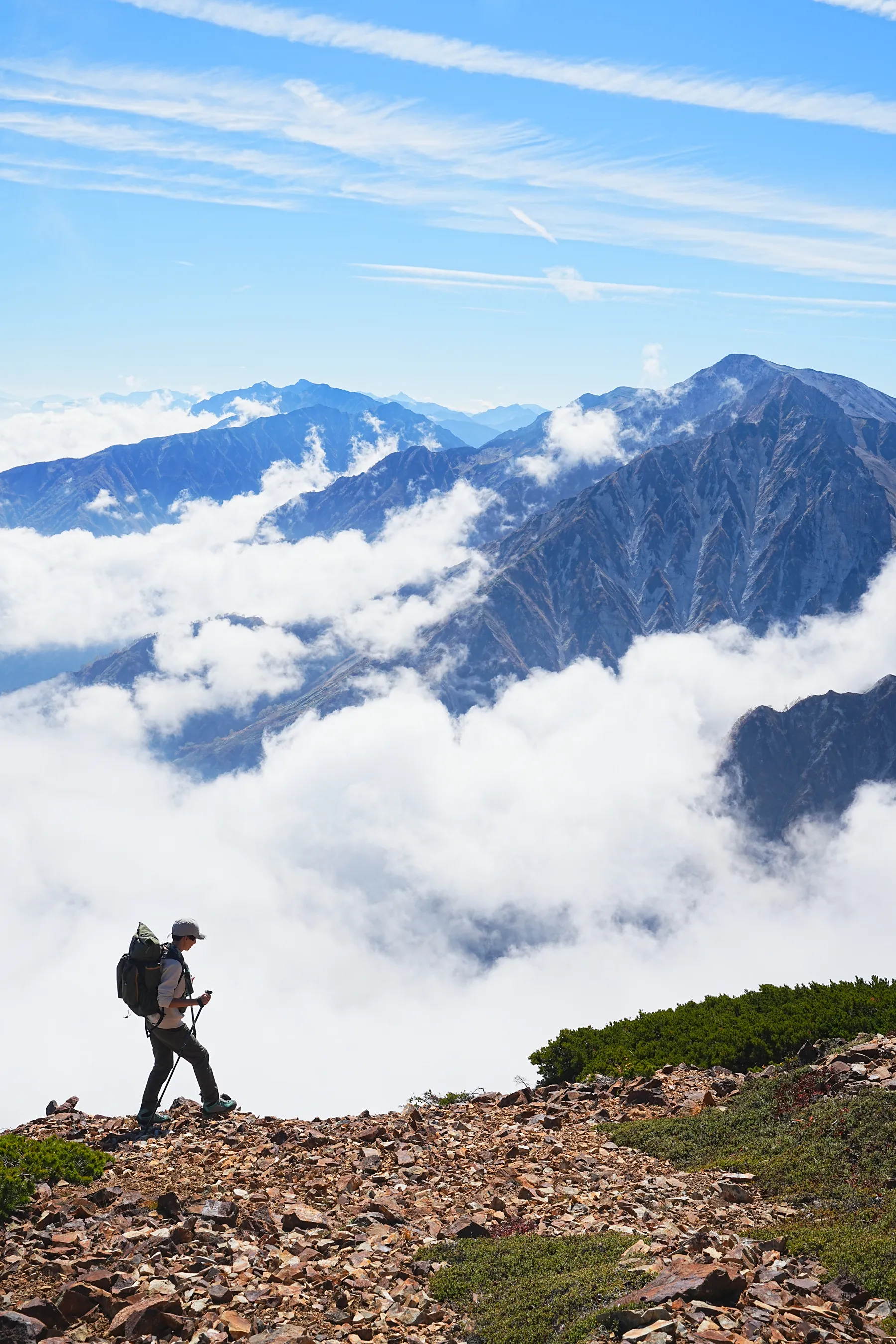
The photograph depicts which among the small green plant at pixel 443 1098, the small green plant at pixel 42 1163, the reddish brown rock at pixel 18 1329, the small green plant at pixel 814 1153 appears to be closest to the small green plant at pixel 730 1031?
the small green plant at pixel 443 1098

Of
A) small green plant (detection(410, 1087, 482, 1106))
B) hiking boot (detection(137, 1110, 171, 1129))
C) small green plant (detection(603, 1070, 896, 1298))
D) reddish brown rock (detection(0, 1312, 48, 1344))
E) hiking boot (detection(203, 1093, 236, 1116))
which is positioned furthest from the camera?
small green plant (detection(410, 1087, 482, 1106))

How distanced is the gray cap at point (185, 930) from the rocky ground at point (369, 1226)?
3.61 m

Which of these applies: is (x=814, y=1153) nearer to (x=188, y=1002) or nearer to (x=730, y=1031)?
(x=730, y=1031)

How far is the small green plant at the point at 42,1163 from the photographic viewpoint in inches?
504

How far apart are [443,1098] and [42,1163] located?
1153 cm

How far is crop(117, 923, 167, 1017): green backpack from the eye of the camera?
55.4 feet

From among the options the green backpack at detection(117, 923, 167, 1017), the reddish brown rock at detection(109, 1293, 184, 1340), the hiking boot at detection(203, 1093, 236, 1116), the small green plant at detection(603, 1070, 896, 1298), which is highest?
the green backpack at detection(117, 923, 167, 1017)

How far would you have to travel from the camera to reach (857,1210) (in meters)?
12.2

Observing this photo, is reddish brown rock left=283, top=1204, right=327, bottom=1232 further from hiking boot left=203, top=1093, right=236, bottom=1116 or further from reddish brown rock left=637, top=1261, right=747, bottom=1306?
hiking boot left=203, top=1093, right=236, bottom=1116

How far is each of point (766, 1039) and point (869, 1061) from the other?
4.40 metres

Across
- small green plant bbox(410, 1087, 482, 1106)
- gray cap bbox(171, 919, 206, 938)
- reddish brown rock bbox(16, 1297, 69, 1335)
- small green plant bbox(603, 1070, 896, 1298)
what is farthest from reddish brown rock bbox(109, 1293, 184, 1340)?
small green plant bbox(410, 1087, 482, 1106)

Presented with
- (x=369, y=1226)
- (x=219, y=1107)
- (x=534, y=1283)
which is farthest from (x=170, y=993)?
(x=534, y=1283)

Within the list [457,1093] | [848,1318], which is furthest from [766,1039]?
[848,1318]

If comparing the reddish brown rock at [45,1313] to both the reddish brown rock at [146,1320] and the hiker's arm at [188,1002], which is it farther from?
the hiker's arm at [188,1002]
